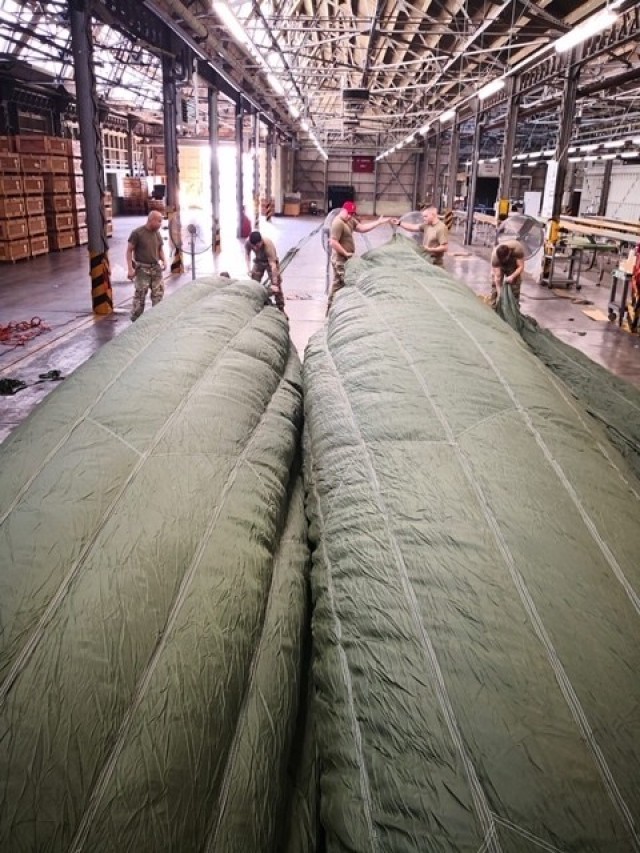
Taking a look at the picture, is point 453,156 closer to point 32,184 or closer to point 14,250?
point 32,184

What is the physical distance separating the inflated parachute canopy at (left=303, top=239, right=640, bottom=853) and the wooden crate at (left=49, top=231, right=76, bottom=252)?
17.3 metres

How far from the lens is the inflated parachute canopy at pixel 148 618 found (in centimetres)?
126

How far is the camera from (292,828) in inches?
59.9

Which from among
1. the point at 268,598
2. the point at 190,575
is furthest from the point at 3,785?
the point at 268,598

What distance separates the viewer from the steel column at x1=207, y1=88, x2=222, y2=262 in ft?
54.4

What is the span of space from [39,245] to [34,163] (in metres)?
1.99

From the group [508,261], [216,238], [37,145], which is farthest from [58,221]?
[508,261]

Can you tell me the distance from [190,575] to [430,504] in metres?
0.74

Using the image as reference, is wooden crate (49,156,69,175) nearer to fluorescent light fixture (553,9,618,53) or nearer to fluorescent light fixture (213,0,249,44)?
fluorescent light fixture (213,0,249,44)

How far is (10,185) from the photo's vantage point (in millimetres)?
14508

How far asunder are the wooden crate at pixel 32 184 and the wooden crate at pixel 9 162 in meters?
0.31

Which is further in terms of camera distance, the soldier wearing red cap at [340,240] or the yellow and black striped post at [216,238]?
the yellow and black striped post at [216,238]

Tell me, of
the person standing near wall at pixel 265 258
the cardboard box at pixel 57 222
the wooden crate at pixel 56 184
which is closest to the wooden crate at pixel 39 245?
the cardboard box at pixel 57 222

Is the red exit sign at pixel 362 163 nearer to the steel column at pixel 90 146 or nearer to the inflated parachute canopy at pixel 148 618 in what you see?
the steel column at pixel 90 146
